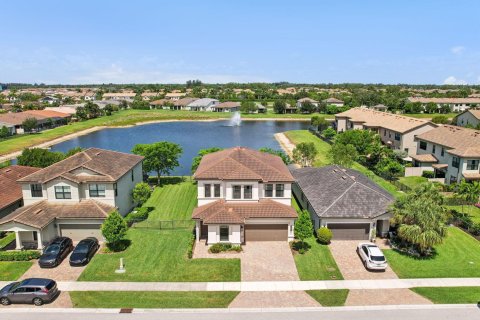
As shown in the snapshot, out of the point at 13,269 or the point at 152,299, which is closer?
the point at 152,299

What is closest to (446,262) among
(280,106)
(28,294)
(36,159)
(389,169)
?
(389,169)

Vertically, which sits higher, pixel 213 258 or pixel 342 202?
pixel 342 202

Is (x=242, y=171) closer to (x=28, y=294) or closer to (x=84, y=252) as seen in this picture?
(x=84, y=252)

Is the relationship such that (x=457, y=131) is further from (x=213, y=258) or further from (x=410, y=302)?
(x=213, y=258)

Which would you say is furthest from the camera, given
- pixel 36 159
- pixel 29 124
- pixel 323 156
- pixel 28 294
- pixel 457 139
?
pixel 29 124

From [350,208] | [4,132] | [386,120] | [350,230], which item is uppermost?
[386,120]

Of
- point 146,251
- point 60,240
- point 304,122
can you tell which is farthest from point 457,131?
point 304,122

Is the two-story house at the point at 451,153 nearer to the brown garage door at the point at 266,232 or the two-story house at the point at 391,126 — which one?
the two-story house at the point at 391,126

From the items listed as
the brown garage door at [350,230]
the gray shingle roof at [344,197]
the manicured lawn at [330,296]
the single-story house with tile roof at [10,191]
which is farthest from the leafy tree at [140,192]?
the manicured lawn at [330,296]
